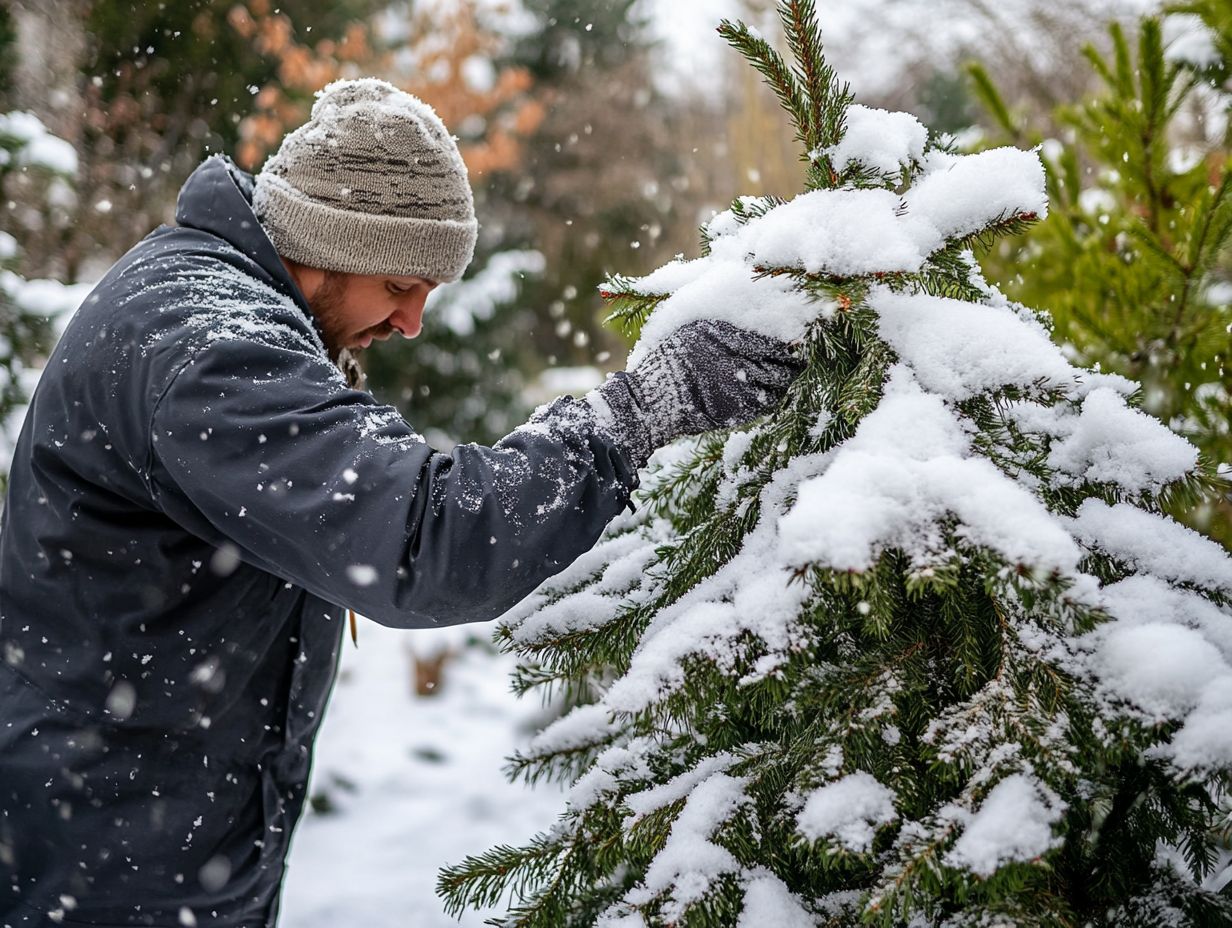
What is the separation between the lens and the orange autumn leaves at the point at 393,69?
19.1 feet

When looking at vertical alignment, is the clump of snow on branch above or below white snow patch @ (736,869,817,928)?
above

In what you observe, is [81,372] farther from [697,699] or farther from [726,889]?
[726,889]

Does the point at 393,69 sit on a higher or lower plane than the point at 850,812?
higher

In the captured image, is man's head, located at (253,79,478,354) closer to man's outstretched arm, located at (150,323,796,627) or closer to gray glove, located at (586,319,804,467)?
man's outstretched arm, located at (150,323,796,627)

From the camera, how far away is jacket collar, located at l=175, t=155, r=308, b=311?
1637mm

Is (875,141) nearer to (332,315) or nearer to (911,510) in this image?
(911,510)

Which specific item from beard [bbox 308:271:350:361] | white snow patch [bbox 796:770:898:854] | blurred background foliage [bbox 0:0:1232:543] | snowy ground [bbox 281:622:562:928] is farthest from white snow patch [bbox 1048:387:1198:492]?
snowy ground [bbox 281:622:562:928]

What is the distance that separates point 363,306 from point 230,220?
336 millimetres

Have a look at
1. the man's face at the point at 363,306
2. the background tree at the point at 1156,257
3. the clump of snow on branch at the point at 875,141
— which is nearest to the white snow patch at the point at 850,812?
the clump of snow on branch at the point at 875,141

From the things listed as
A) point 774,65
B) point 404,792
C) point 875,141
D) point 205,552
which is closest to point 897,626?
point 875,141

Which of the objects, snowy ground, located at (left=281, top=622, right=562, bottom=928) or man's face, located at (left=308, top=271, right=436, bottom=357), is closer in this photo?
man's face, located at (left=308, top=271, right=436, bottom=357)

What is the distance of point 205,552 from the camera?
1524mm

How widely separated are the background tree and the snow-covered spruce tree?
75 centimetres

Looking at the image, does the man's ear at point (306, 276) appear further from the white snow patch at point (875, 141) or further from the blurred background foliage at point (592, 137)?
the blurred background foliage at point (592, 137)
